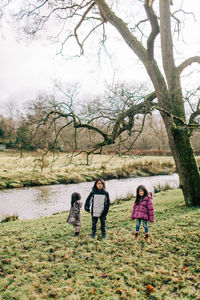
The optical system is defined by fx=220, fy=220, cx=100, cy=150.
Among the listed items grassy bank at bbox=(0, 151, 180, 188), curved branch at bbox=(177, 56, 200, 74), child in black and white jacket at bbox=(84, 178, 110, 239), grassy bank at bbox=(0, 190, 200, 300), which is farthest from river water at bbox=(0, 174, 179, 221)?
curved branch at bbox=(177, 56, 200, 74)

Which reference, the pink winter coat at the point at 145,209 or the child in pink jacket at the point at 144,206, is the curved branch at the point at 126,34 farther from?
the pink winter coat at the point at 145,209

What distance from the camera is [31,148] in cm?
894

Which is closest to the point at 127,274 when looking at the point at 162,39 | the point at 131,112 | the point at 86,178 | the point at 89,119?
the point at 131,112

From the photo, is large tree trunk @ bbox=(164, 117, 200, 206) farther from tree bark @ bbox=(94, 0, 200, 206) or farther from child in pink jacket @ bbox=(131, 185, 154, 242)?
child in pink jacket @ bbox=(131, 185, 154, 242)

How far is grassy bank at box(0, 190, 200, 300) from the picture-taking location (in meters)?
3.38

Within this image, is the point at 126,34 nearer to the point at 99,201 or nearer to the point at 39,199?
the point at 99,201

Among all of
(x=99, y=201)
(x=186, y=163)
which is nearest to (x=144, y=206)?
(x=99, y=201)

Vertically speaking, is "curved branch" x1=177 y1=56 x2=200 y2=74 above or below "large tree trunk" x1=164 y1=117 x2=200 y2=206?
above

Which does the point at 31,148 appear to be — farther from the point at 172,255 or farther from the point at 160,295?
the point at 160,295

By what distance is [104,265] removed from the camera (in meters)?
4.14

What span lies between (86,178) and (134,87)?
1609cm

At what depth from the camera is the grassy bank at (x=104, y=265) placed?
338cm

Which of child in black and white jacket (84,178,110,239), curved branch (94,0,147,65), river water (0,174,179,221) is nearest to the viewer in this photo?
child in black and white jacket (84,178,110,239)

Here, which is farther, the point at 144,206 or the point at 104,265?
the point at 144,206
